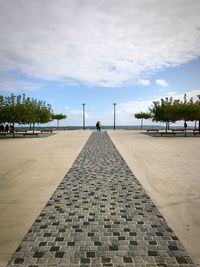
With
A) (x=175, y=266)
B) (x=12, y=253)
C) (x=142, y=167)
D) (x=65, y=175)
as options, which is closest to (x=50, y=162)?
(x=65, y=175)

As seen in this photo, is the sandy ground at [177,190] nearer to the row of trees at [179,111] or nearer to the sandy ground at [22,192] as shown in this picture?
the sandy ground at [22,192]

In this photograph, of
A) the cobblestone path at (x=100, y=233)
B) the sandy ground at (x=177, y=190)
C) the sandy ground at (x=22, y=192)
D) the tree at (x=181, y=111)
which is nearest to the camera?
the cobblestone path at (x=100, y=233)

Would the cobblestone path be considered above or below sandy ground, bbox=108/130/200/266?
below

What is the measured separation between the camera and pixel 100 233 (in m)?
5.49

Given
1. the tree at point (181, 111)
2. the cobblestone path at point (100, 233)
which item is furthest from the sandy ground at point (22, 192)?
the tree at point (181, 111)

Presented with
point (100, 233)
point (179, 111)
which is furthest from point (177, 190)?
point (179, 111)

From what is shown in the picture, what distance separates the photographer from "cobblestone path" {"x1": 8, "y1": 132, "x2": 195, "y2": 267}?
178 inches

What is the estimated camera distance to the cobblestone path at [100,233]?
178 inches

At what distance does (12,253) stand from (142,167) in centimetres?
860

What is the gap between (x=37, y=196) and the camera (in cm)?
807

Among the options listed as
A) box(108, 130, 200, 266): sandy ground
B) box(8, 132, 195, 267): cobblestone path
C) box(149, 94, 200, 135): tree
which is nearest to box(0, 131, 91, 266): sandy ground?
box(8, 132, 195, 267): cobblestone path

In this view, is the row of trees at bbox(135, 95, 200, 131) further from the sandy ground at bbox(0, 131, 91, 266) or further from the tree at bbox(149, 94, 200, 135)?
the sandy ground at bbox(0, 131, 91, 266)

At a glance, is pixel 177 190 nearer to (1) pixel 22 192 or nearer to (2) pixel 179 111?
(1) pixel 22 192

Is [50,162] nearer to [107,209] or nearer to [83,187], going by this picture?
[83,187]
